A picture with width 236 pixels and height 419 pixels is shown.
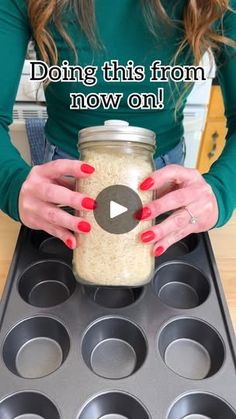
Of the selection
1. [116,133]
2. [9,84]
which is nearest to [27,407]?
[116,133]

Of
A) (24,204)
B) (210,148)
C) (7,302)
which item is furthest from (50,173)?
(210,148)

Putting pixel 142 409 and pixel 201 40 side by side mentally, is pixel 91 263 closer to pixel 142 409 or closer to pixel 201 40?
pixel 142 409

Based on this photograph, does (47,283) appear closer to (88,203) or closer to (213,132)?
(88,203)

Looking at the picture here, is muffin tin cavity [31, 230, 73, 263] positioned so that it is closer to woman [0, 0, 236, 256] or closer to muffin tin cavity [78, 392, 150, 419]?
woman [0, 0, 236, 256]

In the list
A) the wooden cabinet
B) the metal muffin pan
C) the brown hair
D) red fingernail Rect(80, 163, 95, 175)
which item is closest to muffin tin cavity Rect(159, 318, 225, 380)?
the metal muffin pan

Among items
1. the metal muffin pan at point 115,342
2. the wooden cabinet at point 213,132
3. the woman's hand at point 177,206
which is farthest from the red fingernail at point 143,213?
the wooden cabinet at point 213,132
